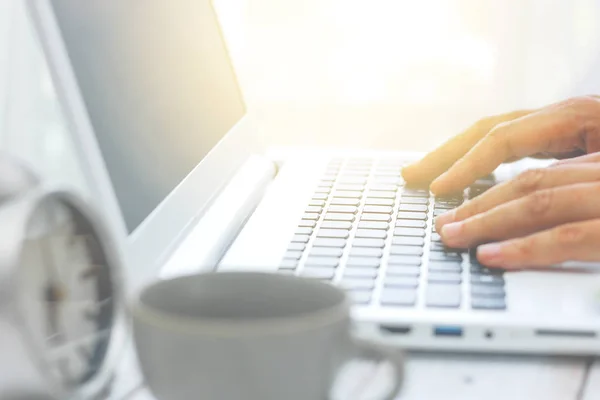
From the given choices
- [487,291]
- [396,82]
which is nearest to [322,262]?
[487,291]

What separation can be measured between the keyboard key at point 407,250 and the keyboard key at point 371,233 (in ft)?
0.11

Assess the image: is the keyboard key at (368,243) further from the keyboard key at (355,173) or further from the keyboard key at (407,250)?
the keyboard key at (355,173)

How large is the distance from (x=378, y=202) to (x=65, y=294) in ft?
1.35

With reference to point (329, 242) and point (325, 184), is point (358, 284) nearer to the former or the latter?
point (329, 242)

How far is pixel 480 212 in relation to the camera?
26.7 inches

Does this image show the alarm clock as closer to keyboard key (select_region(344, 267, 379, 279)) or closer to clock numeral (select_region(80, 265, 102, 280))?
clock numeral (select_region(80, 265, 102, 280))

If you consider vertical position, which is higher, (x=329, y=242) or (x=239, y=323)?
(x=239, y=323)

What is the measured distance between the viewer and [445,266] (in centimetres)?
60

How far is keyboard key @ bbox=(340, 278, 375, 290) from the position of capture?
0.55m

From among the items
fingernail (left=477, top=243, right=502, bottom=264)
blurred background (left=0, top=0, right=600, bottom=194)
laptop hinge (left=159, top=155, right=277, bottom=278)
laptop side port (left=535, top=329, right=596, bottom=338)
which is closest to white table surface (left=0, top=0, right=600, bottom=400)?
blurred background (left=0, top=0, right=600, bottom=194)

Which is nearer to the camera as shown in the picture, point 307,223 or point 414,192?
point 307,223

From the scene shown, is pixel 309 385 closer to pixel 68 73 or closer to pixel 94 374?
pixel 94 374

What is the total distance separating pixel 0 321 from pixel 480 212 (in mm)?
415

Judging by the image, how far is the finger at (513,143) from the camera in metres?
0.80
